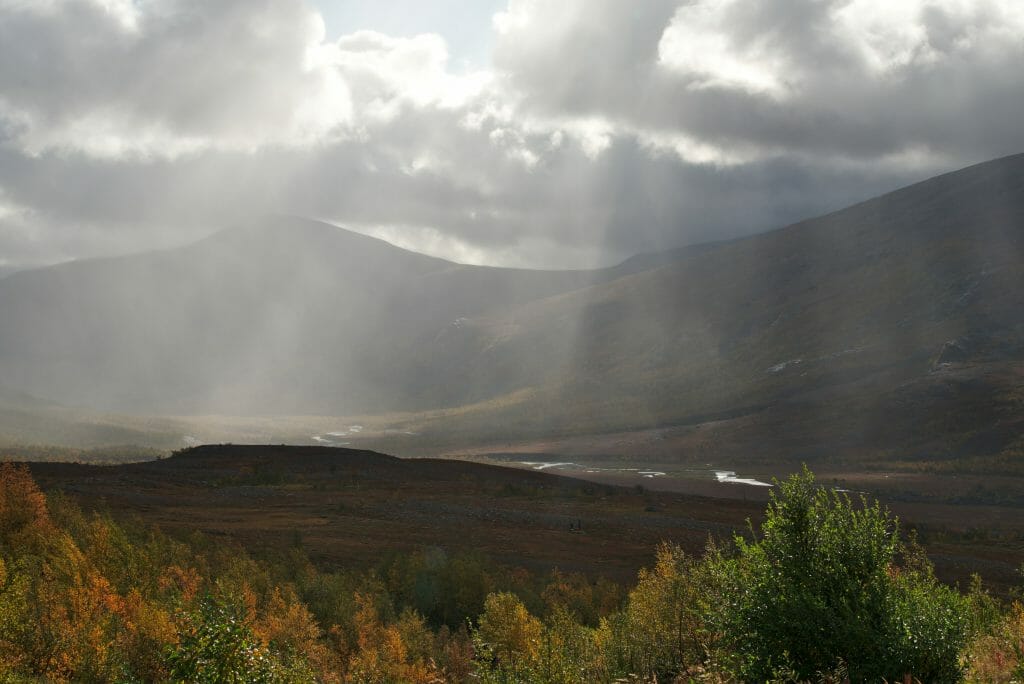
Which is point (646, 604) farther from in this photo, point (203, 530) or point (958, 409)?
point (958, 409)

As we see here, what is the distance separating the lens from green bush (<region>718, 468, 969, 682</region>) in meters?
15.0

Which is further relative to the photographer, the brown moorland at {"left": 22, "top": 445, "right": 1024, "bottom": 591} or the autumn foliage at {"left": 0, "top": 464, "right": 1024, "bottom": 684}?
the brown moorland at {"left": 22, "top": 445, "right": 1024, "bottom": 591}

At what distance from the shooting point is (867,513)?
1662 centimetres

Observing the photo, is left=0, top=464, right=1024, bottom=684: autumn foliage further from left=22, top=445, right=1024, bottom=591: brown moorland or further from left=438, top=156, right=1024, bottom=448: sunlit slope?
left=438, top=156, right=1024, bottom=448: sunlit slope

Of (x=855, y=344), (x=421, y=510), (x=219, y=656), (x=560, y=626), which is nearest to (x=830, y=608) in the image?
(x=560, y=626)

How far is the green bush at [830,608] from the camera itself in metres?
15.0

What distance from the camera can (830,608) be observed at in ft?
50.3

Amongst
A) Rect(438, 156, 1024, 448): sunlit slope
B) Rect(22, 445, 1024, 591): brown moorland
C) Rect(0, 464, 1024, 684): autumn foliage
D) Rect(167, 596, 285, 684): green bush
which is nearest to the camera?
Rect(167, 596, 285, 684): green bush

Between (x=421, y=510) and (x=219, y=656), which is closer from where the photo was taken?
(x=219, y=656)

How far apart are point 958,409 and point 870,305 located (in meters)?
56.1

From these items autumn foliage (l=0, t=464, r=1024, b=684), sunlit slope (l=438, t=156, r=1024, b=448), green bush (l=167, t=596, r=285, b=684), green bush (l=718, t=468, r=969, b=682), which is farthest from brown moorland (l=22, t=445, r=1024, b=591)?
sunlit slope (l=438, t=156, r=1024, b=448)

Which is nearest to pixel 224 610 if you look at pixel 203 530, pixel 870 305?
pixel 203 530

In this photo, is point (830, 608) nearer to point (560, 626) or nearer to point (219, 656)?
point (560, 626)

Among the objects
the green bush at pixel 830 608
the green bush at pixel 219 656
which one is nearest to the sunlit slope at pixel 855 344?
the green bush at pixel 830 608
